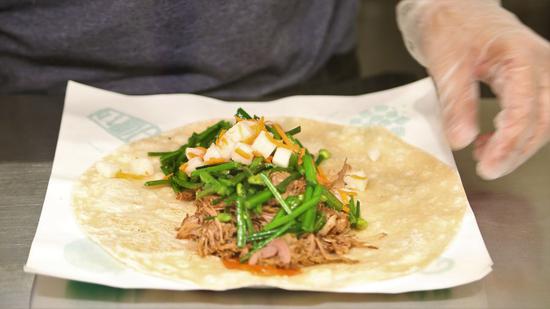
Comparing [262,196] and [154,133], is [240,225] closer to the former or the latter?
[262,196]

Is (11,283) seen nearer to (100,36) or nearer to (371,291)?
(371,291)

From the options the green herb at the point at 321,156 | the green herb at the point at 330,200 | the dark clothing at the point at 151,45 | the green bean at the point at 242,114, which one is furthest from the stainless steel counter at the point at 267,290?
the green bean at the point at 242,114

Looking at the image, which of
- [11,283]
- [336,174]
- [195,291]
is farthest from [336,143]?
[11,283]

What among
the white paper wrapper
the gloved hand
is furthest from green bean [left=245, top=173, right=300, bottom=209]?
the gloved hand

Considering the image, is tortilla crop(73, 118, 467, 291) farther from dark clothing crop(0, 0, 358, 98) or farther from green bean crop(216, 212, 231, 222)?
dark clothing crop(0, 0, 358, 98)

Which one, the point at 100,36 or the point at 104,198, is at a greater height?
the point at 100,36

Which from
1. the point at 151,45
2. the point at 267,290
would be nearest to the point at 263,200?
the point at 267,290

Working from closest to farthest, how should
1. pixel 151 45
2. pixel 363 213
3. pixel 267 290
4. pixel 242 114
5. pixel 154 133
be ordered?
pixel 267 290 < pixel 363 213 < pixel 242 114 < pixel 154 133 < pixel 151 45
